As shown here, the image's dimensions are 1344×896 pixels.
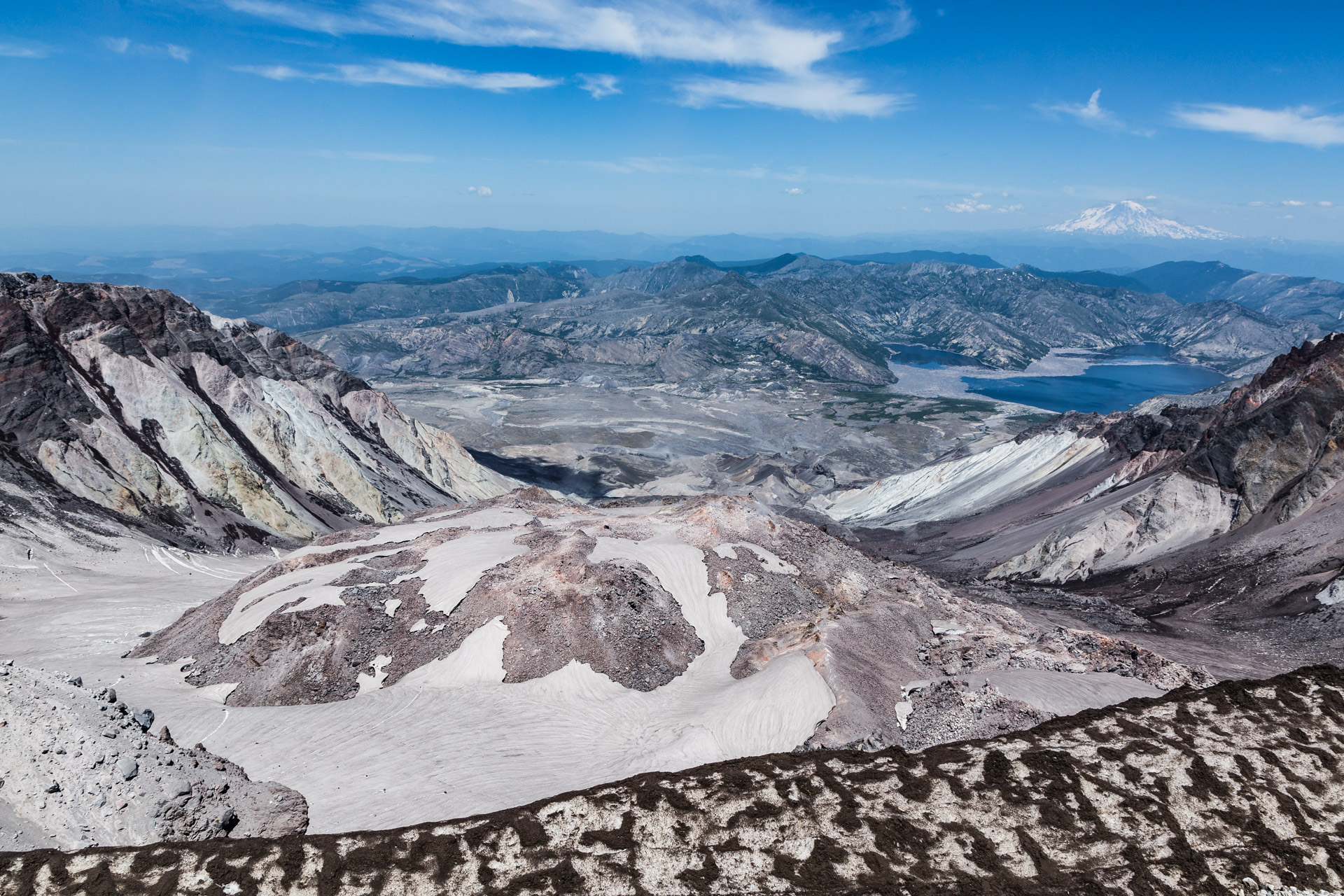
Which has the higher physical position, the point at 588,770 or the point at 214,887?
the point at 214,887

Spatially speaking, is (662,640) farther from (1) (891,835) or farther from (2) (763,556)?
(1) (891,835)

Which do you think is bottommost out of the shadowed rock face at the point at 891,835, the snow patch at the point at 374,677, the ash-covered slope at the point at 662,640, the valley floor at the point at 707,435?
the valley floor at the point at 707,435

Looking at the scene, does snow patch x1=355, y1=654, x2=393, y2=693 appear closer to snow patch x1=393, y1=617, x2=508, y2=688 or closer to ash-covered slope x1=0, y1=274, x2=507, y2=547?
snow patch x1=393, y1=617, x2=508, y2=688

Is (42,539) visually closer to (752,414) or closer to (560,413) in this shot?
(560,413)

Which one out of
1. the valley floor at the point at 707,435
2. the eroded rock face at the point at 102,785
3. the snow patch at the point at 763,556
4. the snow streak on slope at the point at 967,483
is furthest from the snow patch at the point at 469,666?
the valley floor at the point at 707,435

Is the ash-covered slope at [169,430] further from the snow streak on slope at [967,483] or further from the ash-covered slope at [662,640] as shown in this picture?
the snow streak on slope at [967,483]

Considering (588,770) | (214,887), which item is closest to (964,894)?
(588,770)

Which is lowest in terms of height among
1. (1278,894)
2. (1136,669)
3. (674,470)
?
(674,470)

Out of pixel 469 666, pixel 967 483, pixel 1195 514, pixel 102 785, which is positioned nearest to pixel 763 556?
pixel 469 666
